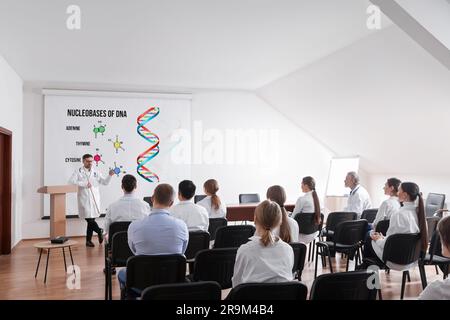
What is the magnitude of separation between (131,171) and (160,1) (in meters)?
5.27

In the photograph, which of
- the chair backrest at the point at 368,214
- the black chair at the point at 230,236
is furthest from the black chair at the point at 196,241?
the chair backrest at the point at 368,214

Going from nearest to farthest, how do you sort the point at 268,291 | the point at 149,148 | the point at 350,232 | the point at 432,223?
1. the point at 268,291
2. the point at 432,223
3. the point at 350,232
4. the point at 149,148

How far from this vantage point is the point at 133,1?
4738mm

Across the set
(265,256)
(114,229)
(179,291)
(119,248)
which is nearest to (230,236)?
(119,248)

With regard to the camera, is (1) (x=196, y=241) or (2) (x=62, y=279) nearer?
(1) (x=196, y=241)

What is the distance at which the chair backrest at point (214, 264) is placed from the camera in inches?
134

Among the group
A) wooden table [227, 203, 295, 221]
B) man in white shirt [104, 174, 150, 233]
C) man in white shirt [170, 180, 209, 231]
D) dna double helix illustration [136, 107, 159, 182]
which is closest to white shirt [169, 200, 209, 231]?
man in white shirt [170, 180, 209, 231]

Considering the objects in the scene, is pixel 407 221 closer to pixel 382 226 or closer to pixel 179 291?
pixel 382 226

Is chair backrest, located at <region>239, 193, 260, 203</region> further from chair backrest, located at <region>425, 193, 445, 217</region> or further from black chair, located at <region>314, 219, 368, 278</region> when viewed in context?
black chair, located at <region>314, 219, 368, 278</region>

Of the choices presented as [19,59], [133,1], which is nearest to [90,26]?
[133,1]

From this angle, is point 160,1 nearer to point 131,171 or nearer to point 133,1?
point 133,1

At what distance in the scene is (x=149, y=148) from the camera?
962 cm

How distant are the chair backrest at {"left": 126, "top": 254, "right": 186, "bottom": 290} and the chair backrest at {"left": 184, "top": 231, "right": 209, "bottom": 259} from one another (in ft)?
3.13

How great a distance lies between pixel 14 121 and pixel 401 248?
22.3 feet
